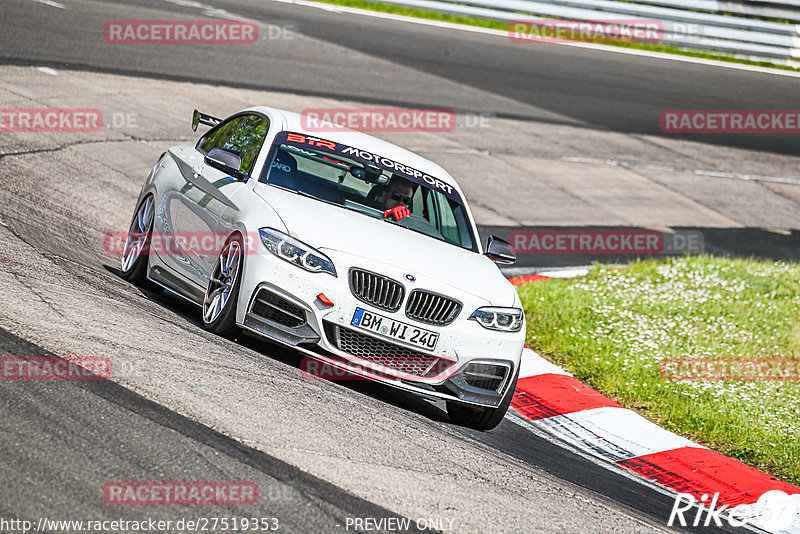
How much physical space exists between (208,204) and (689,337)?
4.99 metres

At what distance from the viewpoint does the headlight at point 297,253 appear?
21.4 feet

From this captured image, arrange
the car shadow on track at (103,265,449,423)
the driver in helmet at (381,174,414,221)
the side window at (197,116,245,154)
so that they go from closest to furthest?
the car shadow on track at (103,265,449,423) → the driver in helmet at (381,174,414,221) → the side window at (197,116,245,154)

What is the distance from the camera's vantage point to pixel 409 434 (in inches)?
237

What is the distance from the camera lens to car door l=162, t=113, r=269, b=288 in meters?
7.20

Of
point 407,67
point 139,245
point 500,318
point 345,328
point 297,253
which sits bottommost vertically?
point 139,245

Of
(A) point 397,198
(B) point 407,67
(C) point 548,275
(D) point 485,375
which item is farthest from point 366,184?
(B) point 407,67

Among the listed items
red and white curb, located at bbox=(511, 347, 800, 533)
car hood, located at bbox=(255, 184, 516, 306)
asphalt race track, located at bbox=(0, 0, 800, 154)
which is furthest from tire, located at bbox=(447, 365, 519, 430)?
asphalt race track, located at bbox=(0, 0, 800, 154)

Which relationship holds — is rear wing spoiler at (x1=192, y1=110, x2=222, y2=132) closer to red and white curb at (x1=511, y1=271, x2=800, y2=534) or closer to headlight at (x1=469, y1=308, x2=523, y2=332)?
headlight at (x1=469, y1=308, x2=523, y2=332)

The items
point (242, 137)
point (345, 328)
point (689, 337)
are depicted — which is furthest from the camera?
point (689, 337)

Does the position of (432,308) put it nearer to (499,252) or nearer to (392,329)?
(392,329)

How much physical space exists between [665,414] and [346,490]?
4.22 m

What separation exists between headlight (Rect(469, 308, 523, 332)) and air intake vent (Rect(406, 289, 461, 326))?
145 millimetres

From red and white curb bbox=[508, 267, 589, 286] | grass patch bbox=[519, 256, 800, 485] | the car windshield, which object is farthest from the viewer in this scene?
red and white curb bbox=[508, 267, 589, 286]

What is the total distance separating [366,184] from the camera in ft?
25.8
